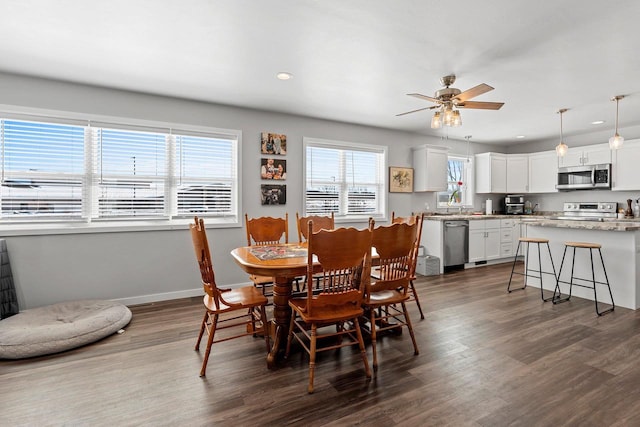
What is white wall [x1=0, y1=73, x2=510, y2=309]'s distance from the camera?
3256mm

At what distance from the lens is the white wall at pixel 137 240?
10.7 feet

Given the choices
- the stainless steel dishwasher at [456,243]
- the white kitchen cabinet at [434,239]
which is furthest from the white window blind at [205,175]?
the stainless steel dishwasher at [456,243]

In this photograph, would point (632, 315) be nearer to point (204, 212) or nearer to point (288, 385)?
point (288, 385)

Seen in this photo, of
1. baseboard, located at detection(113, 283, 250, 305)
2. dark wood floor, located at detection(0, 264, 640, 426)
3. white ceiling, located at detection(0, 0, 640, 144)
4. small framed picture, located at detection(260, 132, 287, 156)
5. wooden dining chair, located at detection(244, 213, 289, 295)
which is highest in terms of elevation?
→ white ceiling, located at detection(0, 0, 640, 144)

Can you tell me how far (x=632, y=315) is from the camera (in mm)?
3297

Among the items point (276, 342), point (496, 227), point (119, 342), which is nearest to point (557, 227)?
point (496, 227)

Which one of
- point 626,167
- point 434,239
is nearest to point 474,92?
point 434,239

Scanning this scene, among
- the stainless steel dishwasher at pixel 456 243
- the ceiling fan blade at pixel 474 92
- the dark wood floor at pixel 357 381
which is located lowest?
the dark wood floor at pixel 357 381

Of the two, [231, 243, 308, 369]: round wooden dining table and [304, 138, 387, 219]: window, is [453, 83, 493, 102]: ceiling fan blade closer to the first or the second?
[231, 243, 308, 369]: round wooden dining table

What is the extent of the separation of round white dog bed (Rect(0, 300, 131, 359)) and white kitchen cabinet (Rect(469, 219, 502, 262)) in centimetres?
536

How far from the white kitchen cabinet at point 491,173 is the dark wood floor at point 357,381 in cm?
388

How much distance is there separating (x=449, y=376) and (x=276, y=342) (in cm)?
124

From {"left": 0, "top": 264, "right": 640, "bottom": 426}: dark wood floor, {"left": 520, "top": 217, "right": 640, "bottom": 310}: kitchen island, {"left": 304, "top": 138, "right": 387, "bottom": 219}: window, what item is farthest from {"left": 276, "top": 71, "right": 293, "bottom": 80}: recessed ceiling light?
{"left": 520, "top": 217, "right": 640, "bottom": 310}: kitchen island

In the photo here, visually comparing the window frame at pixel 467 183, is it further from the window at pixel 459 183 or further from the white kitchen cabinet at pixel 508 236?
the white kitchen cabinet at pixel 508 236
